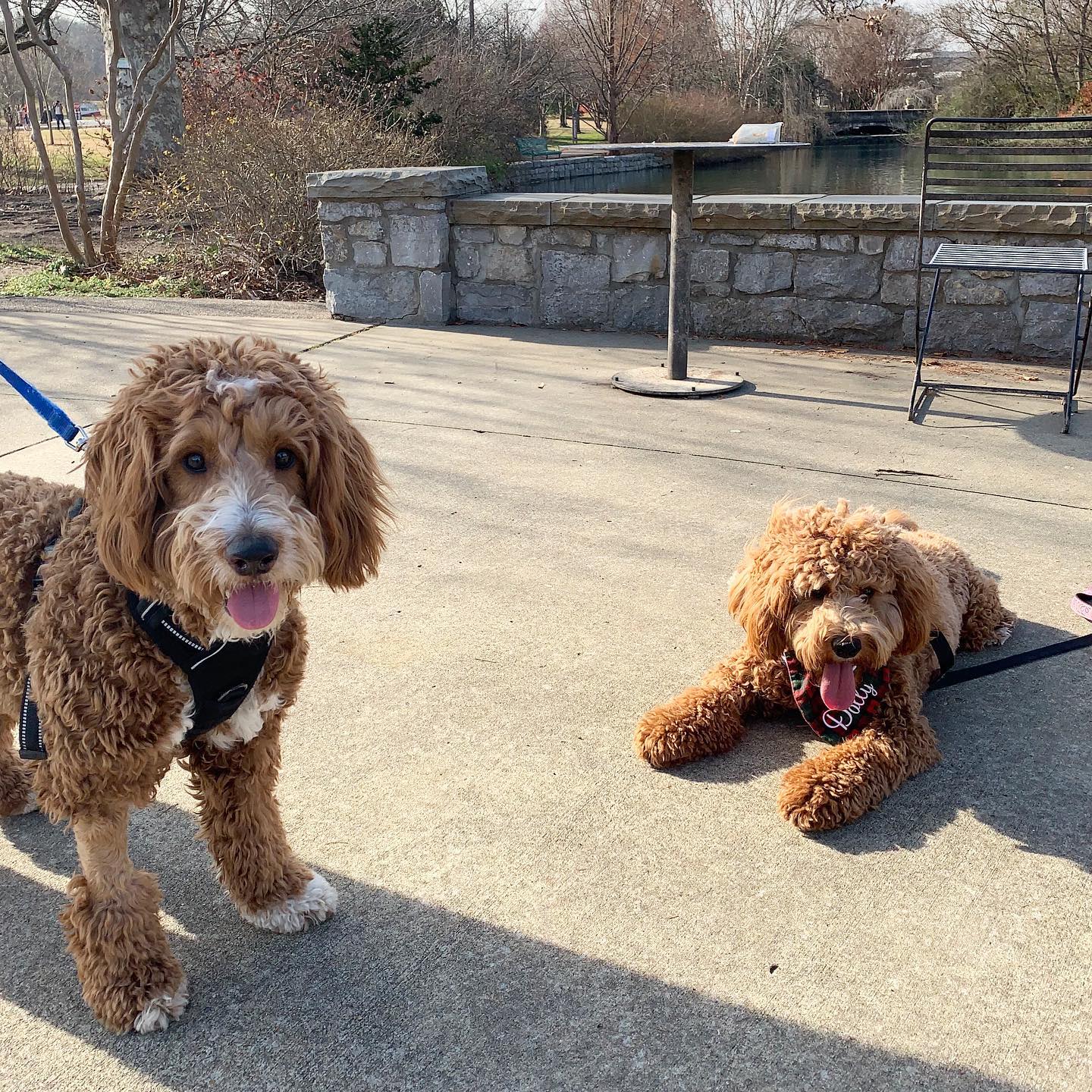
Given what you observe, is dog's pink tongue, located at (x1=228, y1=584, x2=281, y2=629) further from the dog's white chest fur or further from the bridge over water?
the bridge over water

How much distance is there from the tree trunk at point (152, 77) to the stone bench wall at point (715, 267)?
10.4 m

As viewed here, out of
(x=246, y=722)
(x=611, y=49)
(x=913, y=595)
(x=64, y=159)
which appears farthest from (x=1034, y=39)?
(x=246, y=722)

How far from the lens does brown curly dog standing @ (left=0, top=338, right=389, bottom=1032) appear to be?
77.7 inches

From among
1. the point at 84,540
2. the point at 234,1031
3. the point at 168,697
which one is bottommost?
the point at 234,1031

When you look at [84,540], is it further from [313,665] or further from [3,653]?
[313,665]

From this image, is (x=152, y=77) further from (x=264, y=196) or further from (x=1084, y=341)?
(x=1084, y=341)

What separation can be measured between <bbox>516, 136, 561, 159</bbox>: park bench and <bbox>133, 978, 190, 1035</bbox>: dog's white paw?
23610 millimetres

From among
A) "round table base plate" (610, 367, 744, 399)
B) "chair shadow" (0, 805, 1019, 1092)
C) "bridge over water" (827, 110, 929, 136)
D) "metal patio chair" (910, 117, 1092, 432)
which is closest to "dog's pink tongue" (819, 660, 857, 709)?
"chair shadow" (0, 805, 1019, 1092)

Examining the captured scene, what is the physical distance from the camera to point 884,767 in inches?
116

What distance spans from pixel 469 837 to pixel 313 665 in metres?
1.10

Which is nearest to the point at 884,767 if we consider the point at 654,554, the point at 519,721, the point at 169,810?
the point at 519,721

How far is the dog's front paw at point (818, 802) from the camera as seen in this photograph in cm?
281

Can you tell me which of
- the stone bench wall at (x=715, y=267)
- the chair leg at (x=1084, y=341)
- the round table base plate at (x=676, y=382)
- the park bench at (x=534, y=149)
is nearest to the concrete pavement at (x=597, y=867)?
the chair leg at (x=1084, y=341)

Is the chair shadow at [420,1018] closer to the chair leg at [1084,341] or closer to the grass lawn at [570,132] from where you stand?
the chair leg at [1084,341]
